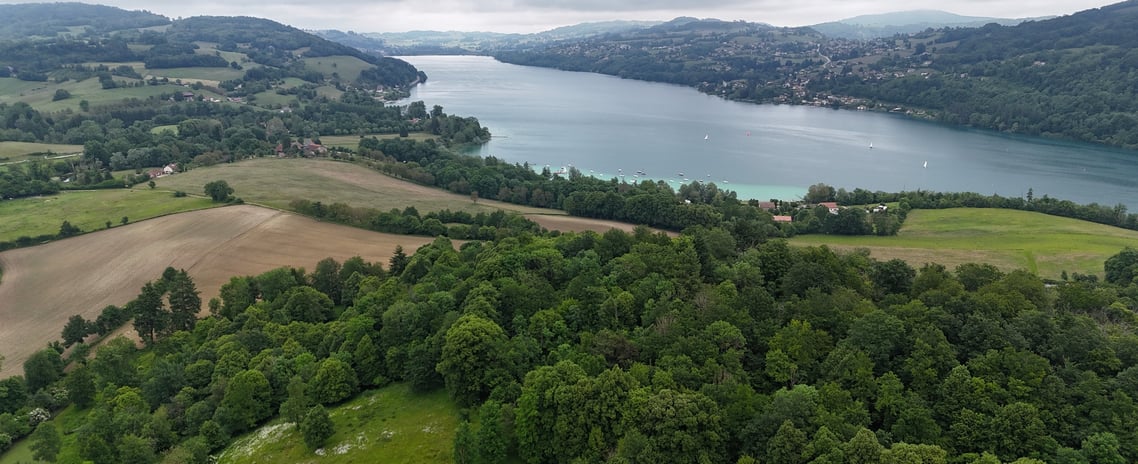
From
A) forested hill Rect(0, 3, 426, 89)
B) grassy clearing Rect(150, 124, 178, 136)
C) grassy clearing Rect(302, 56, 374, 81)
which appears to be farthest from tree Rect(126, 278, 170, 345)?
grassy clearing Rect(302, 56, 374, 81)

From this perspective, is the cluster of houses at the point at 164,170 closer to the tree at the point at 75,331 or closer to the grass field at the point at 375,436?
the tree at the point at 75,331

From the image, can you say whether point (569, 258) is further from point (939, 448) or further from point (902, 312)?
point (939, 448)

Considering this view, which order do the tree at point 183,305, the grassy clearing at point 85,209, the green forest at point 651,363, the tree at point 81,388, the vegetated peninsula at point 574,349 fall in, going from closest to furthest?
the green forest at point 651,363 → the vegetated peninsula at point 574,349 → the tree at point 81,388 → the tree at point 183,305 → the grassy clearing at point 85,209

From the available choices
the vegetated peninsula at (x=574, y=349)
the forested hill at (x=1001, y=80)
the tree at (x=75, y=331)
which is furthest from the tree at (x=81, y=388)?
the forested hill at (x=1001, y=80)

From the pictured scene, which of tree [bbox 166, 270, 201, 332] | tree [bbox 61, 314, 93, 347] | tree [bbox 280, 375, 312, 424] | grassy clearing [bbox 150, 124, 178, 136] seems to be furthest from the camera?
grassy clearing [bbox 150, 124, 178, 136]

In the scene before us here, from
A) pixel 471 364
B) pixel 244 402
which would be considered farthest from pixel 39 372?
pixel 471 364

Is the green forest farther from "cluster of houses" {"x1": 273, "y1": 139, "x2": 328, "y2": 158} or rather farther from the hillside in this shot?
the hillside
